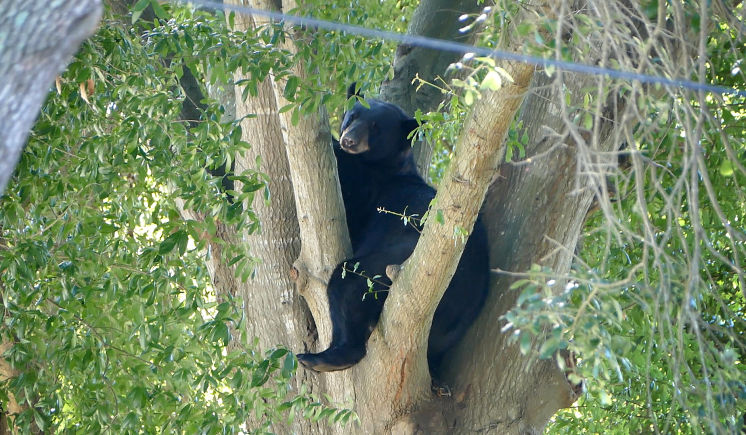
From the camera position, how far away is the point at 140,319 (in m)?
3.72

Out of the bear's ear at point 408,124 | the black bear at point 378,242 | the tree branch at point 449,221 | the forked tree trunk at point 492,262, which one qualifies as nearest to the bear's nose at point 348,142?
the black bear at point 378,242

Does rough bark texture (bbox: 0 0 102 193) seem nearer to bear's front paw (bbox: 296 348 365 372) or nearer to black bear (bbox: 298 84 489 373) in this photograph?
black bear (bbox: 298 84 489 373)

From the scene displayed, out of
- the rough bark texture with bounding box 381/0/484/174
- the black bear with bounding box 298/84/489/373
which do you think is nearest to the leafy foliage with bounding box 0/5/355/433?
the black bear with bounding box 298/84/489/373

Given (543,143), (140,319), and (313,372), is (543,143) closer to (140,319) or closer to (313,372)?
(313,372)

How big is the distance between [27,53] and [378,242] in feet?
13.1

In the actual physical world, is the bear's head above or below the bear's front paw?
below

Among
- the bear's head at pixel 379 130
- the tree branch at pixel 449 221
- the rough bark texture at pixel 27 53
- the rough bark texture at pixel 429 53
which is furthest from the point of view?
the bear's head at pixel 379 130

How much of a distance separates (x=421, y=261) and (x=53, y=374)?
6.29ft

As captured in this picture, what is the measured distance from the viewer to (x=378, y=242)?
5359mm

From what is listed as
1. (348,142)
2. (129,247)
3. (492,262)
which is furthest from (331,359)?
(348,142)

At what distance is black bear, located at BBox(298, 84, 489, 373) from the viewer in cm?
446

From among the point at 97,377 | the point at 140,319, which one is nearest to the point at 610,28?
the point at 140,319

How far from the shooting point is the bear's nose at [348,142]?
5705 mm

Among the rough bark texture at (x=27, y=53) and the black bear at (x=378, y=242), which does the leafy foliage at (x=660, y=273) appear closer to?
the black bear at (x=378, y=242)
